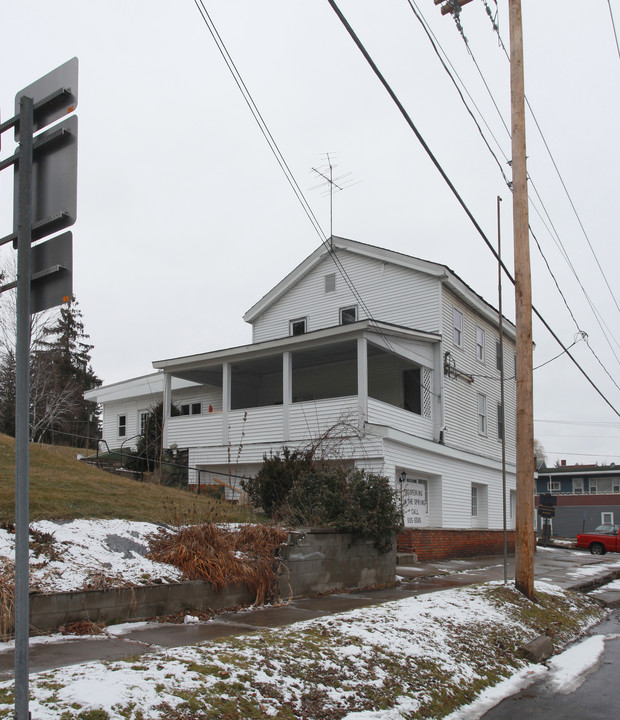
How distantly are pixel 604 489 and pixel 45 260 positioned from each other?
54440 millimetres

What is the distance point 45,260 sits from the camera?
13.4 feet

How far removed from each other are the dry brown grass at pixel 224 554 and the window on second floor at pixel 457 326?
14.1 metres

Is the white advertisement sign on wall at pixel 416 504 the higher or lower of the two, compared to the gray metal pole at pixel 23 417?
lower

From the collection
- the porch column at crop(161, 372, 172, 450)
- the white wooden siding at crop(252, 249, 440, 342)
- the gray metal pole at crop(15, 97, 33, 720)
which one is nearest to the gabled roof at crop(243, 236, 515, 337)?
the white wooden siding at crop(252, 249, 440, 342)

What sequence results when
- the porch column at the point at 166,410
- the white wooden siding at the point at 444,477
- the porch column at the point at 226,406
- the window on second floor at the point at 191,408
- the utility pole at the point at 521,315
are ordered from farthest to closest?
the window on second floor at the point at 191,408 → the porch column at the point at 166,410 → the porch column at the point at 226,406 → the white wooden siding at the point at 444,477 → the utility pole at the point at 521,315

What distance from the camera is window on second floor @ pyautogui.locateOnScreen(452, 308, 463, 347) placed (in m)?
24.2

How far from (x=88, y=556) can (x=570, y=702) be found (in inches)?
223

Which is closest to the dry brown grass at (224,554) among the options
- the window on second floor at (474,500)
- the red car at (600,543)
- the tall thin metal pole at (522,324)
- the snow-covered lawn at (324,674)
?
the snow-covered lawn at (324,674)

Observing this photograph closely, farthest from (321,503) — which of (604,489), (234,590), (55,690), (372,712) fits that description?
(604,489)

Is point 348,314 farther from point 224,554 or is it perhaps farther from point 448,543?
point 224,554

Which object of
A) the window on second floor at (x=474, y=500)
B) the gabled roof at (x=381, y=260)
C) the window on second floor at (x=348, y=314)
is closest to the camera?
the gabled roof at (x=381, y=260)

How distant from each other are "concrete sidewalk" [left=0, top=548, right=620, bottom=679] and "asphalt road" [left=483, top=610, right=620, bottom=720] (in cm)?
276

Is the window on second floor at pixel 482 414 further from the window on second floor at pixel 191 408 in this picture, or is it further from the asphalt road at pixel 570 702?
the asphalt road at pixel 570 702

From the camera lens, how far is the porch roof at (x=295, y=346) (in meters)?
19.3
